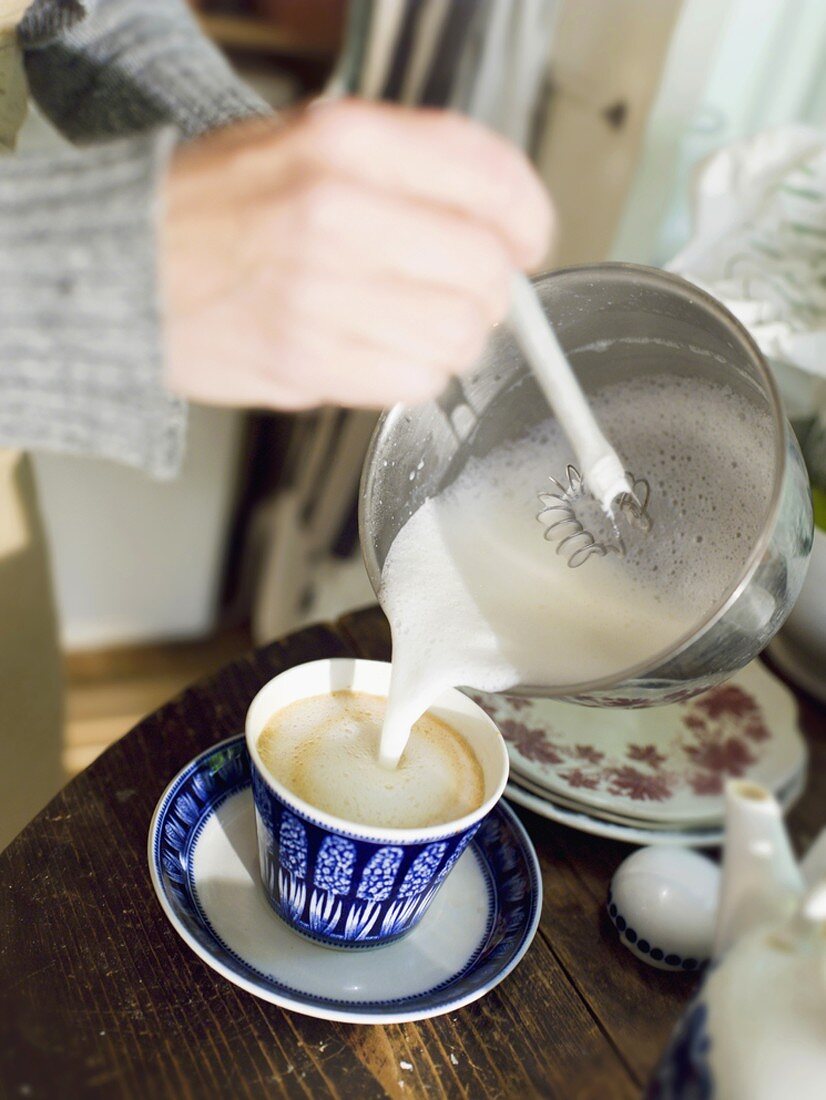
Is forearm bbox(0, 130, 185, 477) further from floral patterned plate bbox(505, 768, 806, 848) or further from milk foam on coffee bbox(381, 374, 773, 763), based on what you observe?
floral patterned plate bbox(505, 768, 806, 848)

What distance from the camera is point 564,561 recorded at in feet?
2.12

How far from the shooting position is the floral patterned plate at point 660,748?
678 mm

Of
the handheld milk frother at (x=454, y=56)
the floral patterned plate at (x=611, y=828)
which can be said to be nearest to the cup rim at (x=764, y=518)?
the floral patterned plate at (x=611, y=828)

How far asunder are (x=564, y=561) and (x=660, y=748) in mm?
185

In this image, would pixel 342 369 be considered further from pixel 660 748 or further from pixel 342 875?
pixel 660 748

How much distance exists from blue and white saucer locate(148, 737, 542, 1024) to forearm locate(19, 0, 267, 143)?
17.7 inches

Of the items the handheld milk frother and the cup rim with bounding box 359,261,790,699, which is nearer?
the cup rim with bounding box 359,261,790,699

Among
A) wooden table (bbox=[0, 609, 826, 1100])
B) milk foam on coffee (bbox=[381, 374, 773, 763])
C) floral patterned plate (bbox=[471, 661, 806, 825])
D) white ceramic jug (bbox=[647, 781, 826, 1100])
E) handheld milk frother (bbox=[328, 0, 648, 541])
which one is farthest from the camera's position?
handheld milk frother (bbox=[328, 0, 648, 541])

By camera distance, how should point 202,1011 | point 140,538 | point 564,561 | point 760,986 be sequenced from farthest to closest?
1. point 140,538
2. point 564,561
3. point 202,1011
4. point 760,986

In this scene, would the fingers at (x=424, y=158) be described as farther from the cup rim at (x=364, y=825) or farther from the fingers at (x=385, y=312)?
the cup rim at (x=364, y=825)

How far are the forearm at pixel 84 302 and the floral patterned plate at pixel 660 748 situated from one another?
0.36m

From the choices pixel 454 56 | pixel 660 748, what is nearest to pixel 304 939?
pixel 660 748

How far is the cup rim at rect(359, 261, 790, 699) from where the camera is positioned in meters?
0.47

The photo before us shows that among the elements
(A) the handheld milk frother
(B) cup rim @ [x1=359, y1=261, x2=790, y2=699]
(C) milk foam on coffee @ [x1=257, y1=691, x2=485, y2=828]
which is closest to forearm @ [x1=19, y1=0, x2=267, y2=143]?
(B) cup rim @ [x1=359, y1=261, x2=790, y2=699]
